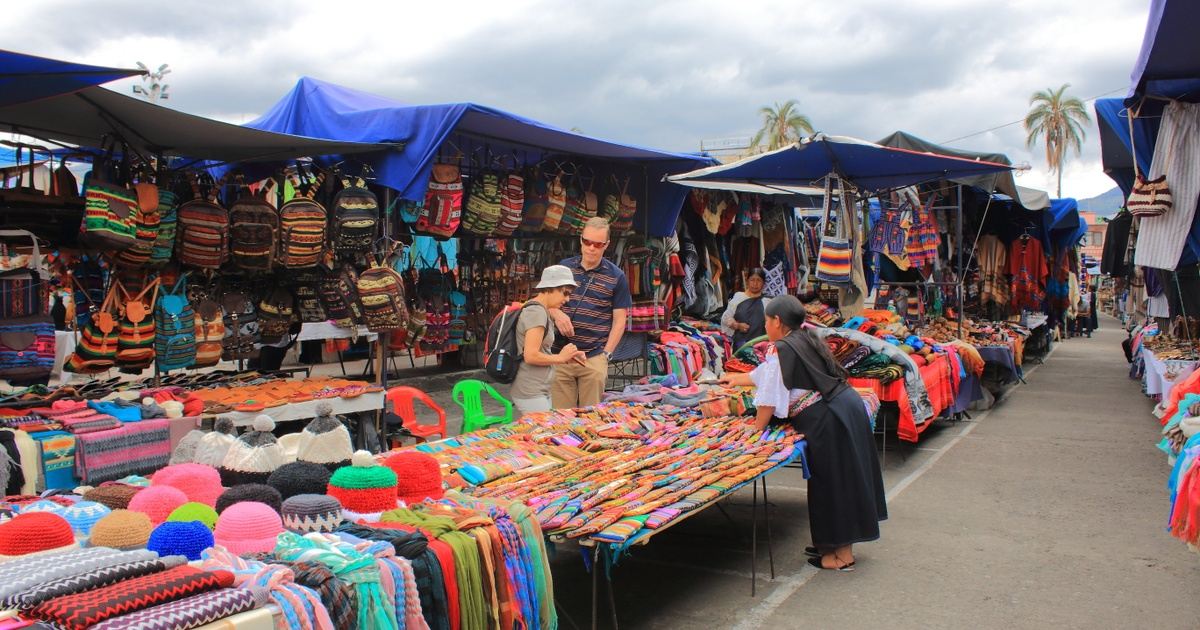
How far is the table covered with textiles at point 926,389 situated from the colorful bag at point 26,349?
5161 mm

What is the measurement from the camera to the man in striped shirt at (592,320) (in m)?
5.63

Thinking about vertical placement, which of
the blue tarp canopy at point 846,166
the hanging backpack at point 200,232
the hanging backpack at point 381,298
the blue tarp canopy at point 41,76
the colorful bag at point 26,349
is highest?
the blue tarp canopy at point 846,166

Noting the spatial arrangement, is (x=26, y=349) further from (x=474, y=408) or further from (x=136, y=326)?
(x=474, y=408)

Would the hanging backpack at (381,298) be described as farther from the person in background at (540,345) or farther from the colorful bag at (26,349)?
the colorful bag at (26,349)

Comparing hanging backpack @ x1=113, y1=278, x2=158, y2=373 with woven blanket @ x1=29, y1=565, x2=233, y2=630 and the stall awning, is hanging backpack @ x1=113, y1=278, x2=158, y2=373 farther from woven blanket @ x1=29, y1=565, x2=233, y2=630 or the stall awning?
woven blanket @ x1=29, y1=565, x2=233, y2=630

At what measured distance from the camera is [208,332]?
5.96 m

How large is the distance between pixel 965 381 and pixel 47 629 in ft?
29.3

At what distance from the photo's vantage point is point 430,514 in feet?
9.09

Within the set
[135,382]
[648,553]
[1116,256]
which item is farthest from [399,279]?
[1116,256]

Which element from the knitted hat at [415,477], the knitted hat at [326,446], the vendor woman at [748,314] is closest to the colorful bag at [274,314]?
the knitted hat at [326,446]

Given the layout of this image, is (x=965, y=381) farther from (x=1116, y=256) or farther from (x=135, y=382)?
(x=135, y=382)

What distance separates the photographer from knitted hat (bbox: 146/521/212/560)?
2180 mm

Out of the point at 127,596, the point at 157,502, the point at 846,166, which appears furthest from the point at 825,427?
the point at 846,166

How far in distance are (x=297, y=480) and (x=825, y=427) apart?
8.88 feet
